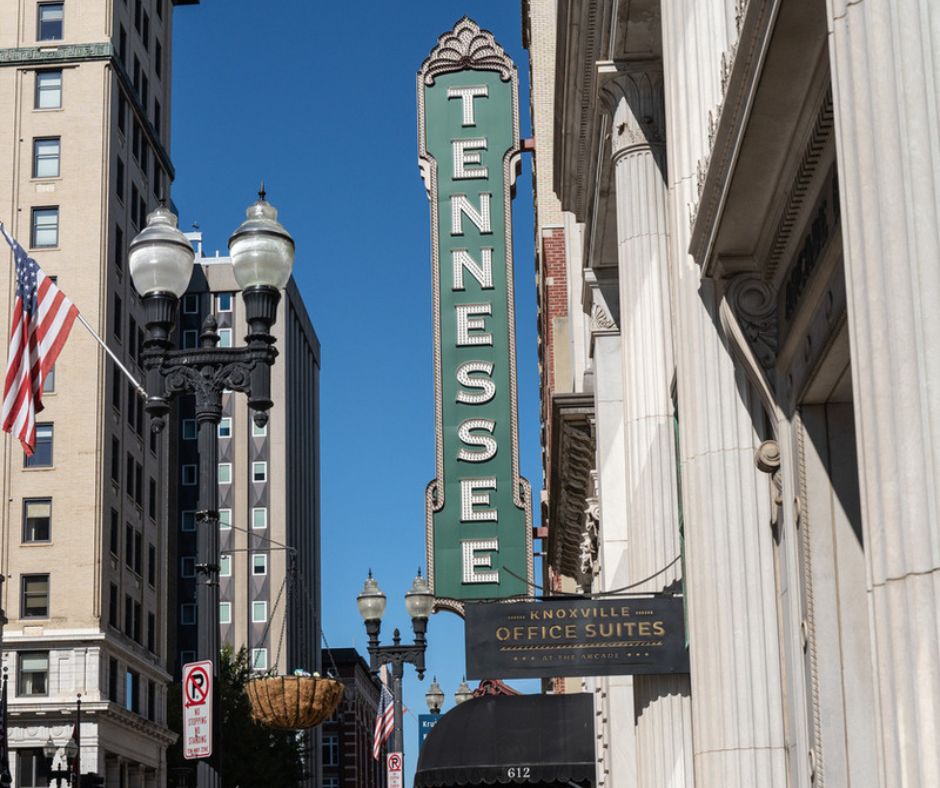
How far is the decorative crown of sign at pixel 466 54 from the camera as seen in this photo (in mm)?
41906

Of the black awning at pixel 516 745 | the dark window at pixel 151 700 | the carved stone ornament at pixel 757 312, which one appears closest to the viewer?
the carved stone ornament at pixel 757 312

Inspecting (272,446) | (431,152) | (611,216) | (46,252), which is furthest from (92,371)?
(611,216)

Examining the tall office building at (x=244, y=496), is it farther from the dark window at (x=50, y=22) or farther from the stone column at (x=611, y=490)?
the stone column at (x=611, y=490)

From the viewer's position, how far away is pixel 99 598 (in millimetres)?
80438

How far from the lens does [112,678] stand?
82562 millimetres

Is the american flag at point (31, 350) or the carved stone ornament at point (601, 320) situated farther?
the american flag at point (31, 350)

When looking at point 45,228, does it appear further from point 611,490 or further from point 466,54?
point 611,490

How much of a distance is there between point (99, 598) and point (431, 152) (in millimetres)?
44911

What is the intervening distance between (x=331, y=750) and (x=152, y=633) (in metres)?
78.1

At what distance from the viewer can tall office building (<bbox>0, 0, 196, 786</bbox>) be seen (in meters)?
79.9

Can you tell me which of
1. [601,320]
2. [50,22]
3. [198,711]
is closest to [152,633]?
[50,22]

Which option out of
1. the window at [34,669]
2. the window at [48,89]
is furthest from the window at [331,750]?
the window at [48,89]

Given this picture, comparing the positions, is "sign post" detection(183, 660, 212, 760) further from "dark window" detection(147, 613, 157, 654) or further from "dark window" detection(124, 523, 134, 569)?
"dark window" detection(147, 613, 157, 654)

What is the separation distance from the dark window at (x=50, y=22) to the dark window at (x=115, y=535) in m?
25.8
